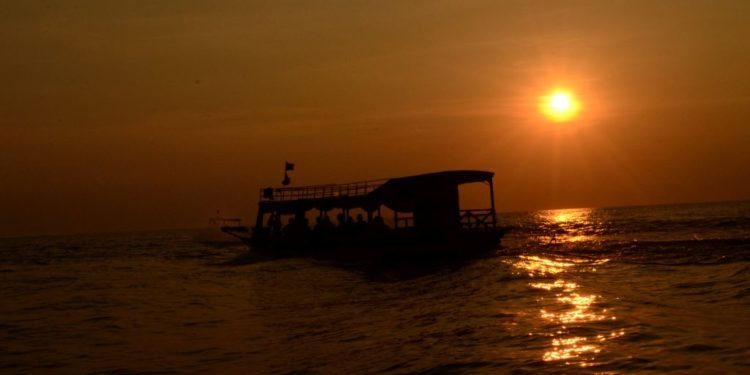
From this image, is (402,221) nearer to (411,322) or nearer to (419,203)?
(419,203)

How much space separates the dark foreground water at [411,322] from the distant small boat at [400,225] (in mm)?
5236

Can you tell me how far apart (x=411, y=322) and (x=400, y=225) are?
79.4 feet

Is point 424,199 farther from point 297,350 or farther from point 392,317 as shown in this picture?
point 297,350

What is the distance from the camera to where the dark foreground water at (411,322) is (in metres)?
12.5

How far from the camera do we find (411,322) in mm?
17094

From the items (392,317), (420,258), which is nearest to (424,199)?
(420,258)

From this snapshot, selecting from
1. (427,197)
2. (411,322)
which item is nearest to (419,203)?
(427,197)

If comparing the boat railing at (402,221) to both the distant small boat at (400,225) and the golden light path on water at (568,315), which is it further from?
the golden light path on water at (568,315)

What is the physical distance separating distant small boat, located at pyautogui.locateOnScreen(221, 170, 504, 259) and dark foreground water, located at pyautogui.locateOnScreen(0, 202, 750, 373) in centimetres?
524

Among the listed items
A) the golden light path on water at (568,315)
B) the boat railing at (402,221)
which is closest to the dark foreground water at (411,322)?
the golden light path on water at (568,315)

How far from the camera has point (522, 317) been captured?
16.6m

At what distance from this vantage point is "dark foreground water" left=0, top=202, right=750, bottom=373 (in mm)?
12539

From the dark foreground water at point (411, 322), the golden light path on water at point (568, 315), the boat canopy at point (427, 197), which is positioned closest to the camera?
the golden light path on water at point (568, 315)

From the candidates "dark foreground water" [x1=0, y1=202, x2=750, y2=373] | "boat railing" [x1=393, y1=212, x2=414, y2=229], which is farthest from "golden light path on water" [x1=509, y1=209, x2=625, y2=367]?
"boat railing" [x1=393, y1=212, x2=414, y2=229]
